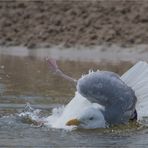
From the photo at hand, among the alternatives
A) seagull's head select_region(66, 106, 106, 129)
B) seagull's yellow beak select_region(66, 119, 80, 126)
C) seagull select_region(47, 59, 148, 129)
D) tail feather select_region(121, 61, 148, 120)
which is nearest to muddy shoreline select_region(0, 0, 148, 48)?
tail feather select_region(121, 61, 148, 120)

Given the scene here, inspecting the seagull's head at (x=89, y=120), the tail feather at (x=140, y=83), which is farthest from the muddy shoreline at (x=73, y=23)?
the seagull's head at (x=89, y=120)

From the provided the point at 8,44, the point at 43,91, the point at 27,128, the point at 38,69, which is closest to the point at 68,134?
the point at 27,128

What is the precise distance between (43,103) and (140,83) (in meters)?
1.98

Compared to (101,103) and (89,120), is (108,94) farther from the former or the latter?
(89,120)

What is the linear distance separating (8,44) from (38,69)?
4771mm

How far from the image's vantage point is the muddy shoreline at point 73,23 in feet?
63.6

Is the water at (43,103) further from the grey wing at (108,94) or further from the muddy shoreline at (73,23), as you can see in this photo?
the muddy shoreline at (73,23)

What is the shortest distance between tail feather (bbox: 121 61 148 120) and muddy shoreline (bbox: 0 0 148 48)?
9329mm

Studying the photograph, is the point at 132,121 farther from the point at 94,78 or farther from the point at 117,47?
the point at 117,47

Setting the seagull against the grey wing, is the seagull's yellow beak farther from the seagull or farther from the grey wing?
the grey wing

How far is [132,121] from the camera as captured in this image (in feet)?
30.1

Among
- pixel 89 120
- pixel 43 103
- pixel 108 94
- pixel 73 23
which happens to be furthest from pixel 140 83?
pixel 73 23

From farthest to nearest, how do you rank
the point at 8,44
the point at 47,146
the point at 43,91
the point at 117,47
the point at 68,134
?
the point at 8,44 < the point at 117,47 < the point at 43,91 < the point at 68,134 < the point at 47,146

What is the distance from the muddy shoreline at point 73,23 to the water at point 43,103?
1787mm
